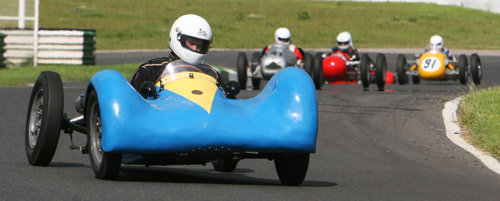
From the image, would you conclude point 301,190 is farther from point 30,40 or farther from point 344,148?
point 30,40

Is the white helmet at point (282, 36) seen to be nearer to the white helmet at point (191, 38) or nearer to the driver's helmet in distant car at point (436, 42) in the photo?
the driver's helmet in distant car at point (436, 42)

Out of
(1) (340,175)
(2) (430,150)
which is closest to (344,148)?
(2) (430,150)

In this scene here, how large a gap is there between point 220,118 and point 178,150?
0.37 metres

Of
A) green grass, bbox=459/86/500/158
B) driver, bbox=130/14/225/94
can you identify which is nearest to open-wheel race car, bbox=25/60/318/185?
driver, bbox=130/14/225/94

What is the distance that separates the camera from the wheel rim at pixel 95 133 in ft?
23.4

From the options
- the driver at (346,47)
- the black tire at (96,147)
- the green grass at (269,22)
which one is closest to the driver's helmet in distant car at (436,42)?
the driver at (346,47)

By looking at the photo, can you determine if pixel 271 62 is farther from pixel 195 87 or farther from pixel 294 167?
pixel 294 167

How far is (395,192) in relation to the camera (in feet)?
22.7

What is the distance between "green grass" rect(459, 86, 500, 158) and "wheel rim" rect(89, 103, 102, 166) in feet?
14.2

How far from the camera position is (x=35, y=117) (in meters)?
8.17

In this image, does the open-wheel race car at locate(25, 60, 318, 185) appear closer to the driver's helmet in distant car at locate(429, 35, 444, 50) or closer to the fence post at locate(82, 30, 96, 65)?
the driver's helmet in distant car at locate(429, 35, 444, 50)

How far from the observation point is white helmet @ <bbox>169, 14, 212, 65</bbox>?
26.7 ft

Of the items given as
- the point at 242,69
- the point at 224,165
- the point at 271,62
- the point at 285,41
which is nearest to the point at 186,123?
the point at 224,165

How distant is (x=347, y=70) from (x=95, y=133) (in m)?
15.9
